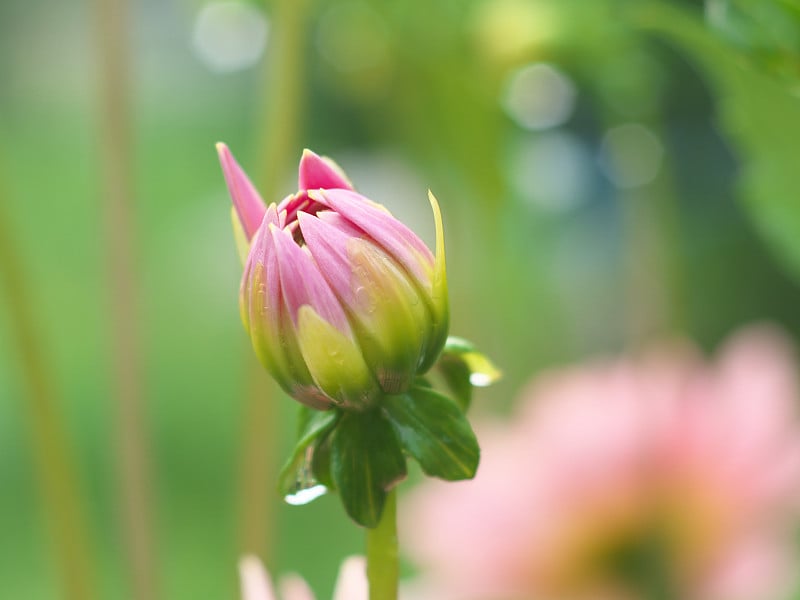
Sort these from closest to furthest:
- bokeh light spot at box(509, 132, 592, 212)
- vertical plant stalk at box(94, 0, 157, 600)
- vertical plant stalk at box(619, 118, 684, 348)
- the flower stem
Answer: the flower stem, vertical plant stalk at box(94, 0, 157, 600), vertical plant stalk at box(619, 118, 684, 348), bokeh light spot at box(509, 132, 592, 212)

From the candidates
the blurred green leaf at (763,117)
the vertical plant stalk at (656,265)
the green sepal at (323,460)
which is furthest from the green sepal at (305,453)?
the vertical plant stalk at (656,265)

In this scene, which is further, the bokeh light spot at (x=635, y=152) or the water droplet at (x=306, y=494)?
the bokeh light spot at (x=635, y=152)

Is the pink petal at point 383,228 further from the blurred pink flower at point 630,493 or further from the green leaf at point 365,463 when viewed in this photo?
the blurred pink flower at point 630,493

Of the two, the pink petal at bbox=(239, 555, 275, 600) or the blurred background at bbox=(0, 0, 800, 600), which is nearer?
the pink petal at bbox=(239, 555, 275, 600)

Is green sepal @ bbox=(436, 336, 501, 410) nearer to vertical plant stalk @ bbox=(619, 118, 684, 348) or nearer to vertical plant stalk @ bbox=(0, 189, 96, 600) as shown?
vertical plant stalk @ bbox=(0, 189, 96, 600)

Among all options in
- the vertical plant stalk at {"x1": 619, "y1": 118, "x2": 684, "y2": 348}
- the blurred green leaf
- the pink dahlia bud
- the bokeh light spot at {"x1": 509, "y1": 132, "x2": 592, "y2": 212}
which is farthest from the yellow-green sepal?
the bokeh light spot at {"x1": 509, "y1": 132, "x2": 592, "y2": 212}

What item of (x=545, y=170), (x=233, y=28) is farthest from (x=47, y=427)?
(x=545, y=170)

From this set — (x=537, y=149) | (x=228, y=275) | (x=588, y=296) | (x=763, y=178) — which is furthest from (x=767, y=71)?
(x=228, y=275)

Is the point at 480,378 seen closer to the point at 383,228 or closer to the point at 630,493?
the point at 383,228
